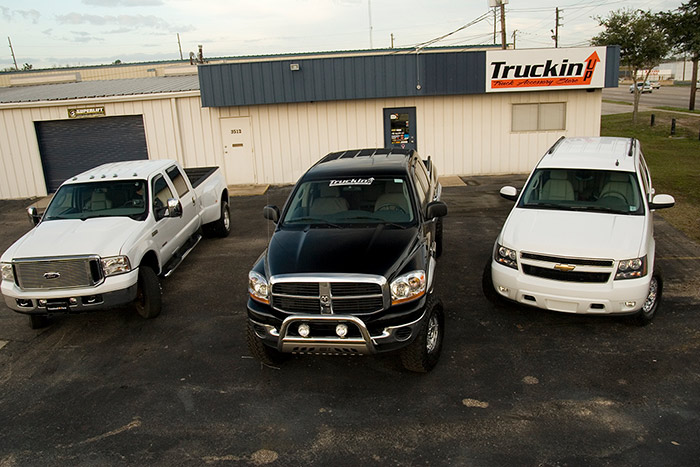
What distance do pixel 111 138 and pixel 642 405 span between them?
55.9 feet

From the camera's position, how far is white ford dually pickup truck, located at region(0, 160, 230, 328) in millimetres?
6875

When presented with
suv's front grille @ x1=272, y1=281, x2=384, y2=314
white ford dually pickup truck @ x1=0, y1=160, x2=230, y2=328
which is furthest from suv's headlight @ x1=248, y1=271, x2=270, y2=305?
white ford dually pickup truck @ x1=0, y1=160, x2=230, y2=328

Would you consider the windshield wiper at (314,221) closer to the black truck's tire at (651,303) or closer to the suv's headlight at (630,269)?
the suv's headlight at (630,269)

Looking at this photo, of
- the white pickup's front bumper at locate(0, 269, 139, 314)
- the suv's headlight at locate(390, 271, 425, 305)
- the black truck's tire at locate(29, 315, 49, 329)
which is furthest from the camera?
the black truck's tire at locate(29, 315, 49, 329)

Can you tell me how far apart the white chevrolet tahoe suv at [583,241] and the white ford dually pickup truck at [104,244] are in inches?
184

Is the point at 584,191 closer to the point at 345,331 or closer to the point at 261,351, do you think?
the point at 345,331

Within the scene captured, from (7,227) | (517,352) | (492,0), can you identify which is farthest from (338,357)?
(492,0)

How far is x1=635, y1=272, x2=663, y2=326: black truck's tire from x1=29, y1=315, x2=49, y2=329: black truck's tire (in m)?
7.60

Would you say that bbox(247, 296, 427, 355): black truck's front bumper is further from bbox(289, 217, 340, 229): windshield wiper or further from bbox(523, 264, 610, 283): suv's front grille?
bbox(523, 264, 610, 283): suv's front grille

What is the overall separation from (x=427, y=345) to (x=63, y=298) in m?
4.49

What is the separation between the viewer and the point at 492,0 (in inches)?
845

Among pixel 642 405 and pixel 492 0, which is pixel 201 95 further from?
pixel 642 405

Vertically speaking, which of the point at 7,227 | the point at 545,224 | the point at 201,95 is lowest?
the point at 7,227

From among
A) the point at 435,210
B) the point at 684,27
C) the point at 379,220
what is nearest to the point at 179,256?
the point at 379,220
